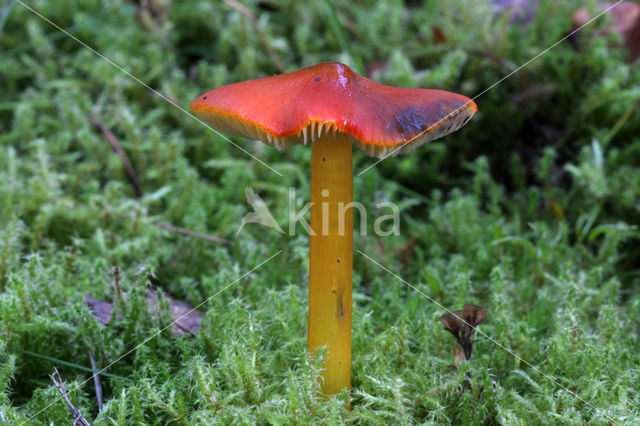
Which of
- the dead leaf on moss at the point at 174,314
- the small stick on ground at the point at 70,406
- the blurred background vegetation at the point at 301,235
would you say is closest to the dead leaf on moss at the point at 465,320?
the blurred background vegetation at the point at 301,235

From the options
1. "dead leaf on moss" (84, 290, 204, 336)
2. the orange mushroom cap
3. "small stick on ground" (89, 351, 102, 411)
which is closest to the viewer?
the orange mushroom cap

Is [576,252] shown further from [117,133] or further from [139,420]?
[117,133]

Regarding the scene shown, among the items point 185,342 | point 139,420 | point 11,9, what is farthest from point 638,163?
point 11,9

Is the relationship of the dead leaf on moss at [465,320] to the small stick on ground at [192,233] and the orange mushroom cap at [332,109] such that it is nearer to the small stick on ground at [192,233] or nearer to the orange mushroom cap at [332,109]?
the orange mushroom cap at [332,109]

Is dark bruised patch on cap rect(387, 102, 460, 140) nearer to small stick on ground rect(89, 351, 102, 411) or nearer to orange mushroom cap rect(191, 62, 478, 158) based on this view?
orange mushroom cap rect(191, 62, 478, 158)

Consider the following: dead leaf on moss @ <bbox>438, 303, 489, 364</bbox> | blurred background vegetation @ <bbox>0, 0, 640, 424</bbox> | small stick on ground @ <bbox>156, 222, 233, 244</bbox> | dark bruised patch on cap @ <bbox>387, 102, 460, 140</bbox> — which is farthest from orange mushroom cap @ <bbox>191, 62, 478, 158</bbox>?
small stick on ground @ <bbox>156, 222, 233, 244</bbox>

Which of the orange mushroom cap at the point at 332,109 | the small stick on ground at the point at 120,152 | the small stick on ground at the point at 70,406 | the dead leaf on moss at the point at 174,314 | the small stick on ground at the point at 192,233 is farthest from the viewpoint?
the small stick on ground at the point at 120,152

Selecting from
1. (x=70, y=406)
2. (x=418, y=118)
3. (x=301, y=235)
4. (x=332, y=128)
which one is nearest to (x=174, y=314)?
(x=70, y=406)

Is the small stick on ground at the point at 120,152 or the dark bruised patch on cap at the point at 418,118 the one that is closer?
the dark bruised patch on cap at the point at 418,118
